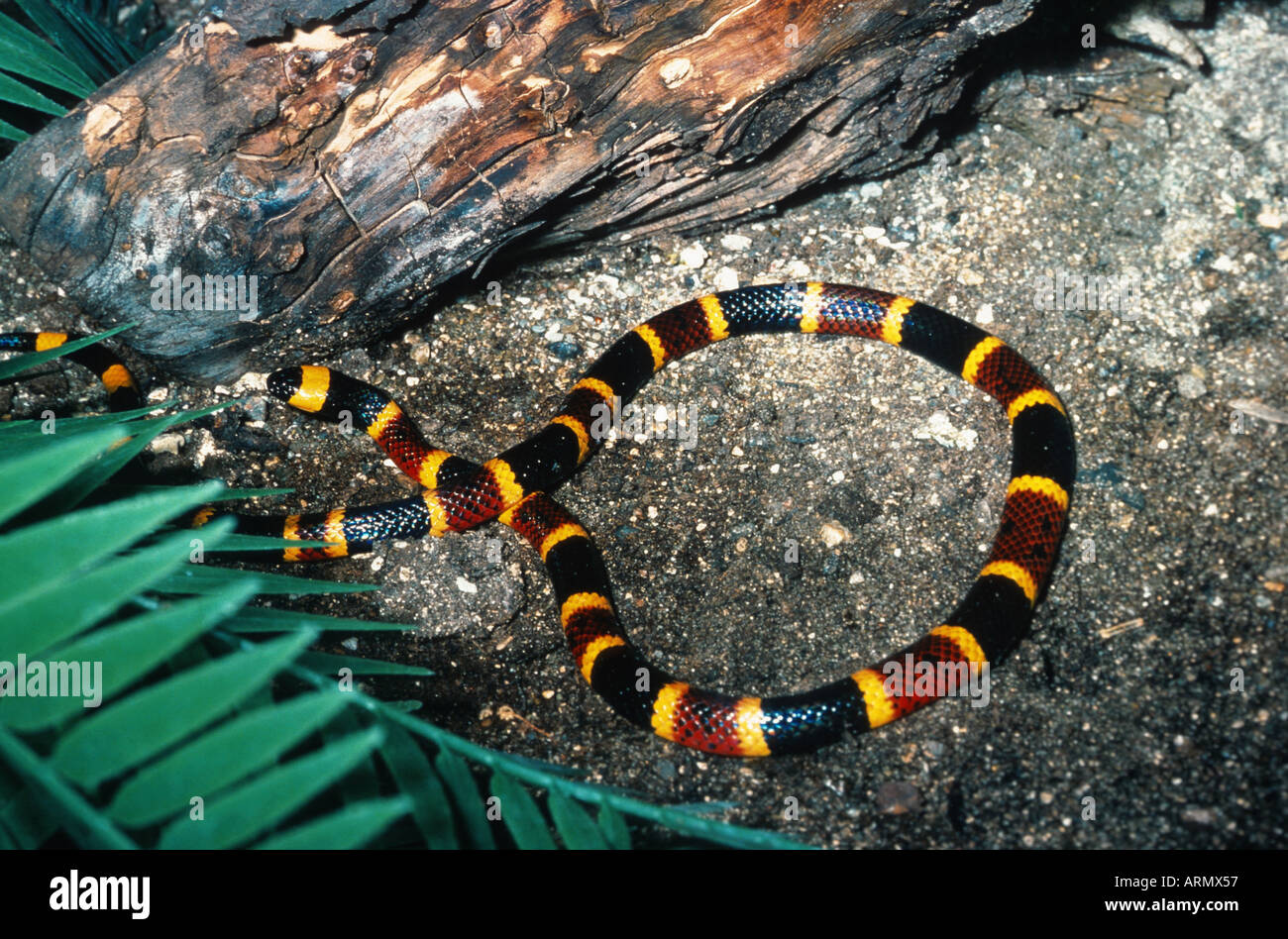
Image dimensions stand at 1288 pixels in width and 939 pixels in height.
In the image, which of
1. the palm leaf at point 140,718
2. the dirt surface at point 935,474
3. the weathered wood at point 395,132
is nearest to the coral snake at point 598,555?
the dirt surface at point 935,474

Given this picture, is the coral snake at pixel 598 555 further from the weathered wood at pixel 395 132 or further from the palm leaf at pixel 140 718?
the palm leaf at pixel 140 718

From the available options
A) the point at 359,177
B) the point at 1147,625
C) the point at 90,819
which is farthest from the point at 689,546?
the point at 90,819

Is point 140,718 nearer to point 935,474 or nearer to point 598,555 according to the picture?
point 598,555

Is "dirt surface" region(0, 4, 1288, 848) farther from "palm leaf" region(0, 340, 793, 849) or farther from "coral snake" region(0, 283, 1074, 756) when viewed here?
"palm leaf" region(0, 340, 793, 849)

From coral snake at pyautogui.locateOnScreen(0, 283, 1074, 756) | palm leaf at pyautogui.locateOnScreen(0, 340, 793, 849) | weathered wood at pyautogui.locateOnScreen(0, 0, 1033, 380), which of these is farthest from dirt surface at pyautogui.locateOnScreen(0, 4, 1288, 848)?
palm leaf at pyautogui.locateOnScreen(0, 340, 793, 849)

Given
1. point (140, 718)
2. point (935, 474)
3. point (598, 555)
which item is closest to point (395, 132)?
point (598, 555)
